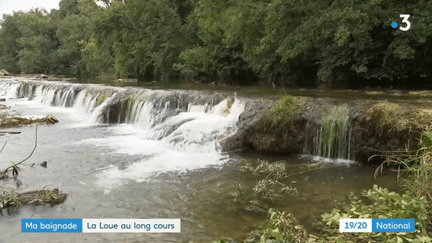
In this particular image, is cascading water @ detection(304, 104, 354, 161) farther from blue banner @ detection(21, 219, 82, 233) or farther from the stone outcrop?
blue banner @ detection(21, 219, 82, 233)

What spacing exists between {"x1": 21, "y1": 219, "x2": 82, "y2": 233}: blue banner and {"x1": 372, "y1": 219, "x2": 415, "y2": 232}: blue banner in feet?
11.8

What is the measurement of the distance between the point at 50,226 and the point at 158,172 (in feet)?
9.23

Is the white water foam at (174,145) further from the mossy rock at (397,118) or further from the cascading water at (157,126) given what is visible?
the mossy rock at (397,118)

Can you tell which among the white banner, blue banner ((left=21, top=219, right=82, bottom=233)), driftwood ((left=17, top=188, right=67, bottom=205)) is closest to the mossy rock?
the white banner

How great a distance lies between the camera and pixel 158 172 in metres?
7.09

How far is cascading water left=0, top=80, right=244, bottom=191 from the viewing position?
7625mm

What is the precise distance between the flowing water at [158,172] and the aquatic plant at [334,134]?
0.32 m

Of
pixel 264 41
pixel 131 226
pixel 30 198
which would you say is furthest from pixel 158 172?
pixel 264 41

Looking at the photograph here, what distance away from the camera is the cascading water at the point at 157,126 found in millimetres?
7625

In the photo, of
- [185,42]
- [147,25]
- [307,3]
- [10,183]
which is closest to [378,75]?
[307,3]

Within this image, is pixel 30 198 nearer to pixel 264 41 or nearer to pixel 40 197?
pixel 40 197

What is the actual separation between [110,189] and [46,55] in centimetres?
4872

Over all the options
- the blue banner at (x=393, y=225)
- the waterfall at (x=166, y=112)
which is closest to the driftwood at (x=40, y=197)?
the waterfall at (x=166, y=112)

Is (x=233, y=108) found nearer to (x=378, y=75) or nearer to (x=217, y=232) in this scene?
(x=217, y=232)
